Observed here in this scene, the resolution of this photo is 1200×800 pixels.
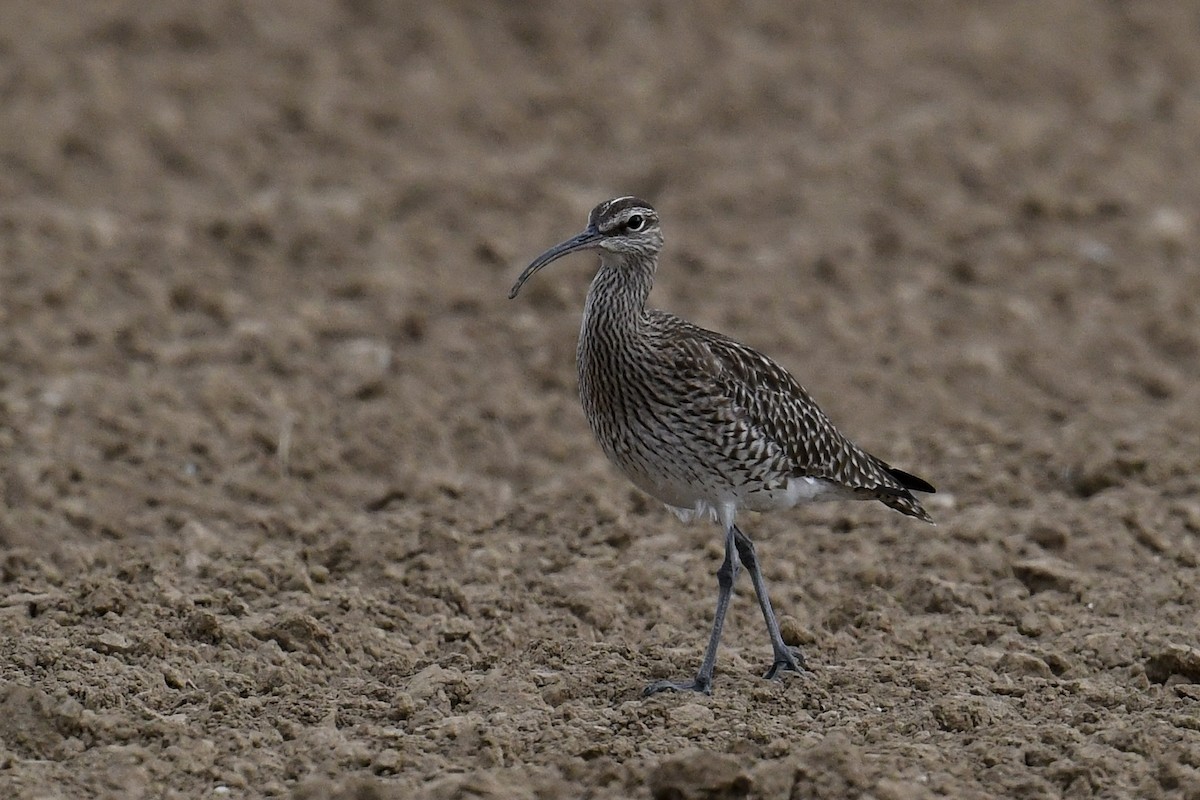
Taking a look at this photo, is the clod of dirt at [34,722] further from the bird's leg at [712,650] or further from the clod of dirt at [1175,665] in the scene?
the clod of dirt at [1175,665]

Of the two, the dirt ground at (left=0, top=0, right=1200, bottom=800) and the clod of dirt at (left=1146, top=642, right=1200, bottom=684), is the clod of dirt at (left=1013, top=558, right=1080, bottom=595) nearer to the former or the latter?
the dirt ground at (left=0, top=0, right=1200, bottom=800)

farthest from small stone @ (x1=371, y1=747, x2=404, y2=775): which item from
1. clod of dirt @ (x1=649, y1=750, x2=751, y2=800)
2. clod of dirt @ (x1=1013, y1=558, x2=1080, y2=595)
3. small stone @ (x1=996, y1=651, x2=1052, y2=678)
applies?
clod of dirt @ (x1=1013, y1=558, x2=1080, y2=595)

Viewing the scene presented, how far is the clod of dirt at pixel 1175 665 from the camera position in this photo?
716 cm

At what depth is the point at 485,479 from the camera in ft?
31.6

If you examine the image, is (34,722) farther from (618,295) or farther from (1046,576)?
(1046,576)

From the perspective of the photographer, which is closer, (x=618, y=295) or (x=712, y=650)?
(x=712, y=650)

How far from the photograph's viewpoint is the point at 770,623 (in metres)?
7.35

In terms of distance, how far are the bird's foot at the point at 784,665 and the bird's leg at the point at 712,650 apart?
0.86 feet

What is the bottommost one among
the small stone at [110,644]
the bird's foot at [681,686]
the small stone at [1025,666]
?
the small stone at [110,644]

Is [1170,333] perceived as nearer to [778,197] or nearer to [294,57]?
[778,197]

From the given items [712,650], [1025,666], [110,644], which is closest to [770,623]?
[712,650]

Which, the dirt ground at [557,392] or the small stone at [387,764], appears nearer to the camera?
the small stone at [387,764]

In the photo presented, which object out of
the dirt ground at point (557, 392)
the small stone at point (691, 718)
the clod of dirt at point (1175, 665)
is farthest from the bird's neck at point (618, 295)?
the clod of dirt at point (1175, 665)

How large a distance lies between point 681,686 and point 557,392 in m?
3.77
